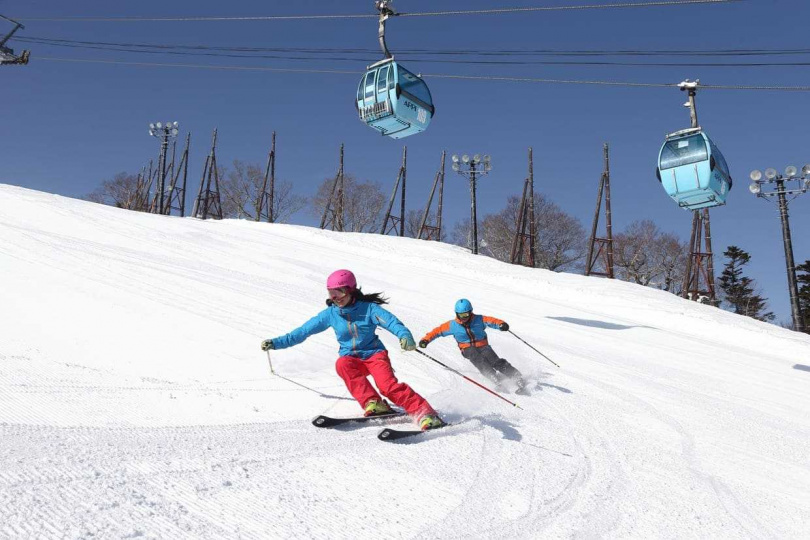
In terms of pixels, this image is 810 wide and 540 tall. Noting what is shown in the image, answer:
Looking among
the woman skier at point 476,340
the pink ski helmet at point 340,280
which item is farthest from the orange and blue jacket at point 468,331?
the pink ski helmet at point 340,280

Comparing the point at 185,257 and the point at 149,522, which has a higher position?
the point at 185,257

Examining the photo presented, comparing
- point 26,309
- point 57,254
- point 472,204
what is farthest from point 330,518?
point 472,204

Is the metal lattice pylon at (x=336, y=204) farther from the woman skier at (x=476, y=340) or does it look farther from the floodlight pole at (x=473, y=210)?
the woman skier at (x=476, y=340)

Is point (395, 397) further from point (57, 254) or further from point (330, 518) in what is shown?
point (57, 254)

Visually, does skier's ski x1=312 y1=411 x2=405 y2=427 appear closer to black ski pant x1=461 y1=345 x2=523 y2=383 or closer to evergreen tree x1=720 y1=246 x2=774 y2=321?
black ski pant x1=461 y1=345 x2=523 y2=383

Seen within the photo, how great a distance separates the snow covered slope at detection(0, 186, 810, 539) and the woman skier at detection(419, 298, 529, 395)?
537 mm

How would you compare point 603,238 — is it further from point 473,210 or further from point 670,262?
point 670,262

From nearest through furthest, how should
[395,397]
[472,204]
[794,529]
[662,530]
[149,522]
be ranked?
[149,522]
[662,530]
[794,529]
[395,397]
[472,204]

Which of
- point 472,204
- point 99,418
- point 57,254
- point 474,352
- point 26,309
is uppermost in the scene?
point 472,204

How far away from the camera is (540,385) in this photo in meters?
6.49

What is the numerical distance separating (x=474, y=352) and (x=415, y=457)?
3.37m

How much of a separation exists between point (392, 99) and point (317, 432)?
24.2 feet

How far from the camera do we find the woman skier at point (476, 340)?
6.55m

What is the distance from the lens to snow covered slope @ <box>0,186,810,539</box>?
97.8 inches
